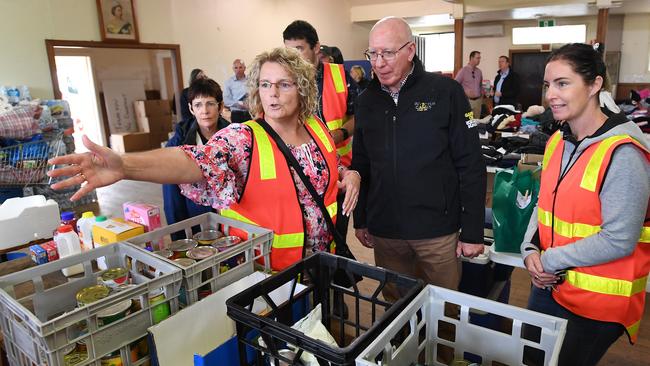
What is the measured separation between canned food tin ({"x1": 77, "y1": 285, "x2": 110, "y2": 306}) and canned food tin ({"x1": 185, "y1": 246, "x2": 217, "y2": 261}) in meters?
0.22

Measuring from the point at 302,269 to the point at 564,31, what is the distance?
29.4 feet

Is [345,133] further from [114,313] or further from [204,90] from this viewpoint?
[114,313]

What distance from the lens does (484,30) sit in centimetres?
1176

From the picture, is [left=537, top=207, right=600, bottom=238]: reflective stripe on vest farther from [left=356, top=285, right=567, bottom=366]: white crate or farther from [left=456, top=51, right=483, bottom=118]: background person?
[left=456, top=51, right=483, bottom=118]: background person

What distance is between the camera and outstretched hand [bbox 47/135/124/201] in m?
0.90

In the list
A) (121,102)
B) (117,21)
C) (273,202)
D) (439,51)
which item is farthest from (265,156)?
(439,51)

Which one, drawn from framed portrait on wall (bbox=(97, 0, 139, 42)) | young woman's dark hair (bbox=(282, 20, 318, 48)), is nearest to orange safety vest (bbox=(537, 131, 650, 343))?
young woman's dark hair (bbox=(282, 20, 318, 48))

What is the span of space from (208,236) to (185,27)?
6188 mm

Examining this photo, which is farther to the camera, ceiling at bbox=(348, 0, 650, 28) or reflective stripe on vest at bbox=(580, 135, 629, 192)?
ceiling at bbox=(348, 0, 650, 28)

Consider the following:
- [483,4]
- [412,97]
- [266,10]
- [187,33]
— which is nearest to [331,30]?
[266,10]

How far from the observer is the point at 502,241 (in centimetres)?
181

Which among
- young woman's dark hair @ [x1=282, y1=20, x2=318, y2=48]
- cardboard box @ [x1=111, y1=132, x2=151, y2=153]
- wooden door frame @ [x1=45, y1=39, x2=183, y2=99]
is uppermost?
wooden door frame @ [x1=45, y1=39, x2=183, y2=99]

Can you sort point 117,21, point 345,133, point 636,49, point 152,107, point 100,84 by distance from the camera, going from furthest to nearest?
1. point 636,49
2. point 152,107
3. point 100,84
4. point 117,21
5. point 345,133

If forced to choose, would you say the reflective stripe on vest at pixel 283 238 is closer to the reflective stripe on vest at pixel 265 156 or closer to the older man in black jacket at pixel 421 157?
the reflective stripe on vest at pixel 265 156
